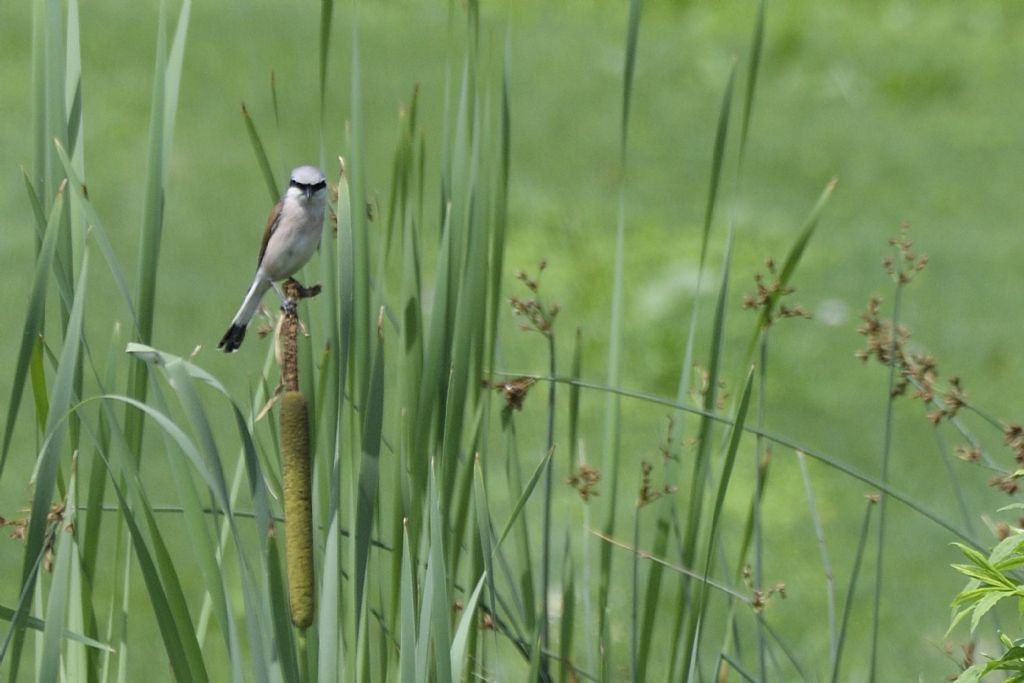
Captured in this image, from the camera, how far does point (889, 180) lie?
533 centimetres

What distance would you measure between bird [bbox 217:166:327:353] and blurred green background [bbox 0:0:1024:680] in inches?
72.1

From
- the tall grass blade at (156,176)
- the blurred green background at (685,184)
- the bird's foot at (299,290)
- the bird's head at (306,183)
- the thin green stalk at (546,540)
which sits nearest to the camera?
the tall grass blade at (156,176)

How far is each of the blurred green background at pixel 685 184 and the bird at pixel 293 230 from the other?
6.01ft

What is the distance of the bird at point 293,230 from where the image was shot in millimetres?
1398

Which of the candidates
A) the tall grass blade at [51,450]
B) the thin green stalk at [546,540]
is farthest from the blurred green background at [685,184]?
the tall grass blade at [51,450]

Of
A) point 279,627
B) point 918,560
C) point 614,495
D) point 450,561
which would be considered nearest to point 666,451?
point 614,495

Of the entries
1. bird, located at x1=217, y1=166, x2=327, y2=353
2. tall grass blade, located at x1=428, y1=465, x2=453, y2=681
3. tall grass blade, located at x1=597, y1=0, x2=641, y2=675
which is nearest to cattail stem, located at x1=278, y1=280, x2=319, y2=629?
tall grass blade, located at x1=428, y1=465, x2=453, y2=681

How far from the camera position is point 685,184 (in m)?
5.27

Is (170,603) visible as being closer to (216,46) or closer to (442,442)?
(442,442)

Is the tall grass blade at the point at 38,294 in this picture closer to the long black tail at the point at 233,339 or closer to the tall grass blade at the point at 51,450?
the tall grass blade at the point at 51,450

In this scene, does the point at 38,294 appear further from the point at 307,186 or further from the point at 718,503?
the point at 718,503

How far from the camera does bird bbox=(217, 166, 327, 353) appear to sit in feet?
4.59

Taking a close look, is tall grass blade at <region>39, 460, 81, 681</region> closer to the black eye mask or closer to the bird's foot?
the bird's foot

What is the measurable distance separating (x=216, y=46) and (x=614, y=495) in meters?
5.07
